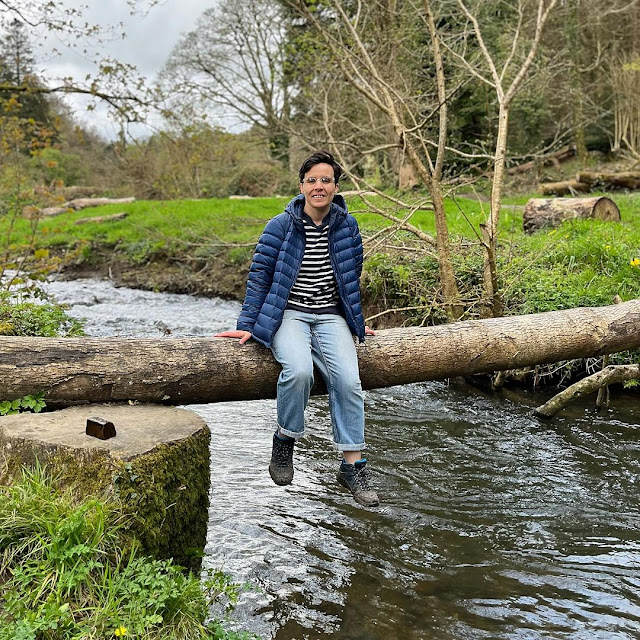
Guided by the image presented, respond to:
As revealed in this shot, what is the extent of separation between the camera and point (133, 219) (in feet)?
54.2

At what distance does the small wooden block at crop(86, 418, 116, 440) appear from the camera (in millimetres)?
3078

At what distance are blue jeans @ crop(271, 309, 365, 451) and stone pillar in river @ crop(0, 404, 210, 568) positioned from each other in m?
0.58

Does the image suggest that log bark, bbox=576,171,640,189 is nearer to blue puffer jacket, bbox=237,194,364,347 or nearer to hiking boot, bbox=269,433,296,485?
blue puffer jacket, bbox=237,194,364,347

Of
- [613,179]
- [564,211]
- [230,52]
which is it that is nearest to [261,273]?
[564,211]

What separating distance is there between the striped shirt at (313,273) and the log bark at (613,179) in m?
13.8

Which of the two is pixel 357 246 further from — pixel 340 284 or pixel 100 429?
pixel 100 429

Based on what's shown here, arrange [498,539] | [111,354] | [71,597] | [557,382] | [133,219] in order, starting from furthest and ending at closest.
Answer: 1. [133,219]
2. [557,382]
3. [498,539]
4. [111,354]
5. [71,597]

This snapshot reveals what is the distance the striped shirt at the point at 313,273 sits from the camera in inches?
161

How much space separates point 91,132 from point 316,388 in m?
30.3

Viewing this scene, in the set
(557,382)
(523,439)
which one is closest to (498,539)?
(523,439)

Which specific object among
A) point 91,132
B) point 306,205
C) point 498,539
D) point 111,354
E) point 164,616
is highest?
point 91,132

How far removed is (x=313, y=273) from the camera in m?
4.10

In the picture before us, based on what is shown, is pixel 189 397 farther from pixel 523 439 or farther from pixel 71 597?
pixel 523 439

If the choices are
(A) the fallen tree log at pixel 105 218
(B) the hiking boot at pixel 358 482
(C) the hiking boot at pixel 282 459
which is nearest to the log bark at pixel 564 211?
(B) the hiking boot at pixel 358 482
